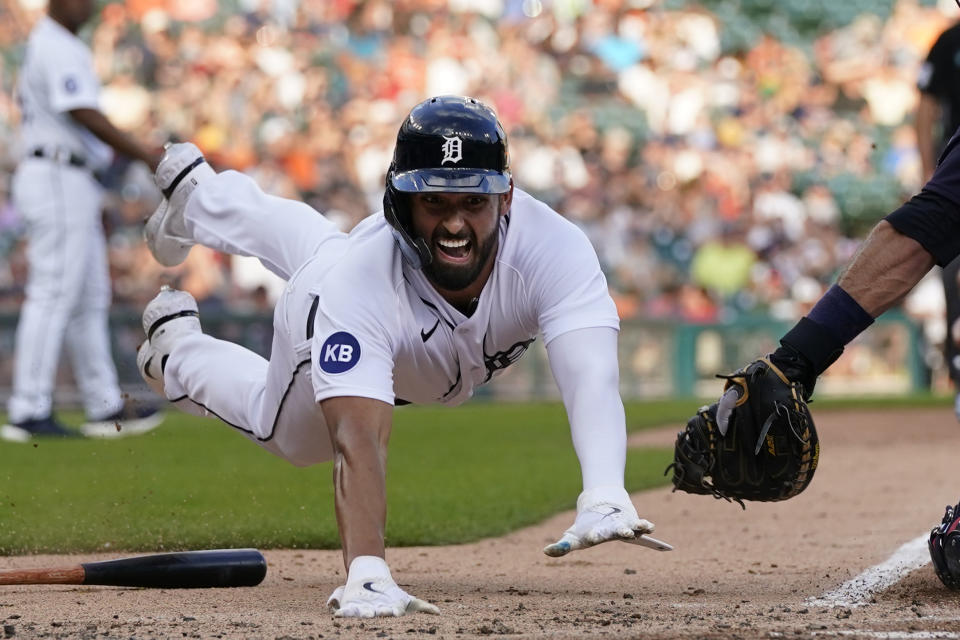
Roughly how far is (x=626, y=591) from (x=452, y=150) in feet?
5.02

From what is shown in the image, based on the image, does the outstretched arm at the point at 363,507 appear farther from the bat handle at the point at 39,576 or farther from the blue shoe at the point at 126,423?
the blue shoe at the point at 126,423

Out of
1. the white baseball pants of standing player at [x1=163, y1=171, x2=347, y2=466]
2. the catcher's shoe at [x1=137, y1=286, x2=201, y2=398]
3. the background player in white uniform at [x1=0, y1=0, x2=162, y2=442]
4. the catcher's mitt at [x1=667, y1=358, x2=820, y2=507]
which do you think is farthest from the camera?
the background player in white uniform at [x1=0, y1=0, x2=162, y2=442]

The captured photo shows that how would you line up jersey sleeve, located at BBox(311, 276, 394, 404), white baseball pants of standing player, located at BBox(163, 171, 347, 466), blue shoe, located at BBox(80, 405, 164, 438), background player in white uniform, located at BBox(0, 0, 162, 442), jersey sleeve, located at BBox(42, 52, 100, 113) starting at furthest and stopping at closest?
blue shoe, located at BBox(80, 405, 164, 438)
background player in white uniform, located at BBox(0, 0, 162, 442)
jersey sleeve, located at BBox(42, 52, 100, 113)
white baseball pants of standing player, located at BBox(163, 171, 347, 466)
jersey sleeve, located at BBox(311, 276, 394, 404)

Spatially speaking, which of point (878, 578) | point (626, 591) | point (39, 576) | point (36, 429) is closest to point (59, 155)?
point (36, 429)

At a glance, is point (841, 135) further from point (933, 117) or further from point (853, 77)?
point (933, 117)

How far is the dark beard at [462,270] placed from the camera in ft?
13.6

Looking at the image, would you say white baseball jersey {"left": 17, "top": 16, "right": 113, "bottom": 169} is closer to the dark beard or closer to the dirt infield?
the dirt infield

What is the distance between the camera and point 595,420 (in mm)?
4039

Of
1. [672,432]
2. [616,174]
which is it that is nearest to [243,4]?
[616,174]

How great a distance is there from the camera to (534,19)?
64.5 ft

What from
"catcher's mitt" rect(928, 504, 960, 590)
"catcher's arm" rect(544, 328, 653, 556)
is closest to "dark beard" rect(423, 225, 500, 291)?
"catcher's arm" rect(544, 328, 653, 556)

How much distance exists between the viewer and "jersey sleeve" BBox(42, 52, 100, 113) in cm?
884

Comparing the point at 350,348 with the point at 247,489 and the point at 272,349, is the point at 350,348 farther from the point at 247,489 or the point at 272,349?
the point at 247,489

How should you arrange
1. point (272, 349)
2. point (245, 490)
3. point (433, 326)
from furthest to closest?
point (245, 490) < point (272, 349) < point (433, 326)
